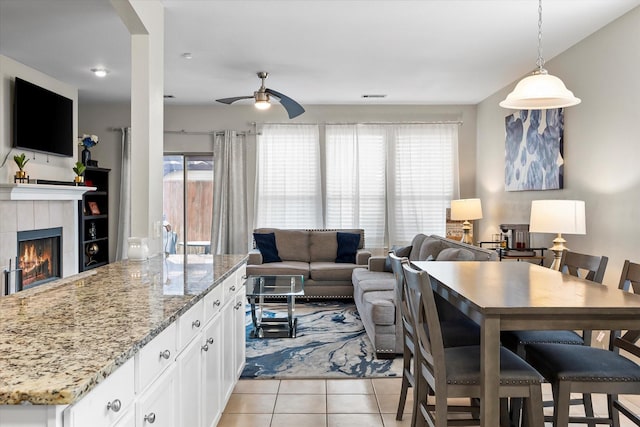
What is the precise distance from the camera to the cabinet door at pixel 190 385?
70.1 inches

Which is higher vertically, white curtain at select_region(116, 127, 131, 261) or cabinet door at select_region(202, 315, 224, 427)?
white curtain at select_region(116, 127, 131, 261)

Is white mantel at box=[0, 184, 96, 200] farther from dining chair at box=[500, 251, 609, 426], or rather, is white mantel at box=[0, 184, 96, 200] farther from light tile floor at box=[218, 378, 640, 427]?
dining chair at box=[500, 251, 609, 426]

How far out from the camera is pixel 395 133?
23.0 ft

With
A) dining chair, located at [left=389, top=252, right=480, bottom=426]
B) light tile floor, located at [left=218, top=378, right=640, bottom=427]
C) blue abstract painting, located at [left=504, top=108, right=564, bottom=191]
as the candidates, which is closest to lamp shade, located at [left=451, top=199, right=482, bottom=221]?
blue abstract painting, located at [left=504, top=108, right=564, bottom=191]

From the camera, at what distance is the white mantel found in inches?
186

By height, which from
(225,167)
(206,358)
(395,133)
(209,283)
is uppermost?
(395,133)

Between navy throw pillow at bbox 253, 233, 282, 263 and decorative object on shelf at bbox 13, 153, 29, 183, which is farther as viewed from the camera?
navy throw pillow at bbox 253, 233, 282, 263

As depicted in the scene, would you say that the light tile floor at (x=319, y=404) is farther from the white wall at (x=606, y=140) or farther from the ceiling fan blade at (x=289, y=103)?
the ceiling fan blade at (x=289, y=103)

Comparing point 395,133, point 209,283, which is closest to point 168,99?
point 395,133

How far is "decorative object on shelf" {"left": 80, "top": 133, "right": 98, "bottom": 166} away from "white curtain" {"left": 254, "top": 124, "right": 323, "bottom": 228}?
2.23 metres

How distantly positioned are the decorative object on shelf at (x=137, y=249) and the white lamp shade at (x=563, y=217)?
3.03 m

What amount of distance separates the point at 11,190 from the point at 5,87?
3.51 ft

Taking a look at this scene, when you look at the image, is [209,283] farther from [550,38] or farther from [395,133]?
[395,133]

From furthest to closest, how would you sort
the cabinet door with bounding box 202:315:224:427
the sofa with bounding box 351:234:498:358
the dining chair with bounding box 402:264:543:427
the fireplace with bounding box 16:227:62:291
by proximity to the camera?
the fireplace with bounding box 16:227:62:291
the sofa with bounding box 351:234:498:358
the cabinet door with bounding box 202:315:224:427
the dining chair with bounding box 402:264:543:427
